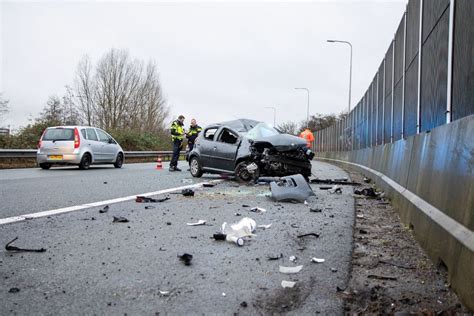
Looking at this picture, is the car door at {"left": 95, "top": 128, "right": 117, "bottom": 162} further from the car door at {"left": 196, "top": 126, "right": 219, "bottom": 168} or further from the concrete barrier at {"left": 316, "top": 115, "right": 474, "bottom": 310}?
the concrete barrier at {"left": 316, "top": 115, "right": 474, "bottom": 310}

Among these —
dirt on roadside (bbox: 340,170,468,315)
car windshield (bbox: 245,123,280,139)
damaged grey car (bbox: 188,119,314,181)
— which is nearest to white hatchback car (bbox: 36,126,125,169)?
damaged grey car (bbox: 188,119,314,181)

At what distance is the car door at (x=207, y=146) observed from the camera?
39.7ft

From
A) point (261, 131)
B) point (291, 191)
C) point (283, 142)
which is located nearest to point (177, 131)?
point (261, 131)

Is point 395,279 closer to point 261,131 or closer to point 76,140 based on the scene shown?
point 261,131

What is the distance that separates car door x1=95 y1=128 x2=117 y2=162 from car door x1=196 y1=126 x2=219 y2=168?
6.78 metres

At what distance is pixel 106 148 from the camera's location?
18203 mm

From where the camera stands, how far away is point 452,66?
16.5 feet

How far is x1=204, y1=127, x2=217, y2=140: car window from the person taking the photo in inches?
486

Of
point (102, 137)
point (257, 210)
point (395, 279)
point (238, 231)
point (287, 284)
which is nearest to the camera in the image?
point (287, 284)

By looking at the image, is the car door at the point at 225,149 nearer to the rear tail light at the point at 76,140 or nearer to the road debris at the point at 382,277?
the rear tail light at the point at 76,140

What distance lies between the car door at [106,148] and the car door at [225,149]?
301 inches

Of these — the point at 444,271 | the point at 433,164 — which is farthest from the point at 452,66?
the point at 444,271

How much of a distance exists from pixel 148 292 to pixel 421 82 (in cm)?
583

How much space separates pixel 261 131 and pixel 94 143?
850 centimetres
